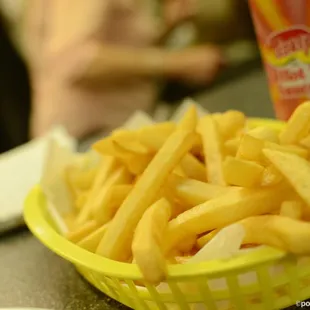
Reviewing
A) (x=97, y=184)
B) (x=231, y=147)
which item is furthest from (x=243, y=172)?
(x=97, y=184)

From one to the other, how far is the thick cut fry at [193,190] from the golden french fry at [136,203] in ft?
0.06

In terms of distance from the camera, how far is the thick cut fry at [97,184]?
70cm

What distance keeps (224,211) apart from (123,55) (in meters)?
1.25

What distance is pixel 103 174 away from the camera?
28.4 inches

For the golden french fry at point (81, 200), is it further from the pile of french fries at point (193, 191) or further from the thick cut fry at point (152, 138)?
the thick cut fry at point (152, 138)

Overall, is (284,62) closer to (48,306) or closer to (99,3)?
(48,306)

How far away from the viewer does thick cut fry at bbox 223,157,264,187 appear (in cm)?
53

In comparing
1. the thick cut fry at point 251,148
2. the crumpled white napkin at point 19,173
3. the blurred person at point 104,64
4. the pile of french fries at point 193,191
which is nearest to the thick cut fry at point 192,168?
the pile of french fries at point 193,191

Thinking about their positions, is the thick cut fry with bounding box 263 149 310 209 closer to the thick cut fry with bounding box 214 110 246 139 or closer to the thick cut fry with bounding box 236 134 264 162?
the thick cut fry with bounding box 236 134 264 162

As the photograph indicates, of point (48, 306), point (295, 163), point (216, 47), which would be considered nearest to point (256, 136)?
point (295, 163)

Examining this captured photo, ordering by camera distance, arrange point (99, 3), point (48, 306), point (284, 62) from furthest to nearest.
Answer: point (99, 3), point (284, 62), point (48, 306)

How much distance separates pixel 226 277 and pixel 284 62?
0.39 m

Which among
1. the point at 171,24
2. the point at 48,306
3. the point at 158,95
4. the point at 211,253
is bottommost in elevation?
the point at 158,95

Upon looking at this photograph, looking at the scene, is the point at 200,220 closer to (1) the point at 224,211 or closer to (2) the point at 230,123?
(1) the point at 224,211
